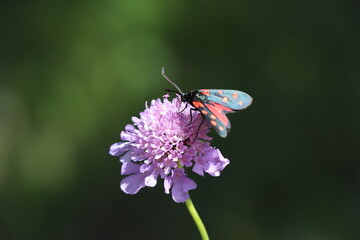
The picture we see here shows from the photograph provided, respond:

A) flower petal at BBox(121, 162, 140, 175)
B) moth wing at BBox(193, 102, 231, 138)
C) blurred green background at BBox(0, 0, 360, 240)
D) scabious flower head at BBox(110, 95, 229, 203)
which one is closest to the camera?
moth wing at BBox(193, 102, 231, 138)

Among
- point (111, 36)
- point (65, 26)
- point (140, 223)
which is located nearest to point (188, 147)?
point (111, 36)

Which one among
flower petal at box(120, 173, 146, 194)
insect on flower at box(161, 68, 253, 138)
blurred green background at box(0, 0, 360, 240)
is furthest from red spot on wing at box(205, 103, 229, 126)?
blurred green background at box(0, 0, 360, 240)

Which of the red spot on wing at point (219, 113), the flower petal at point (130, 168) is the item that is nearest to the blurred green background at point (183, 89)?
the flower petal at point (130, 168)

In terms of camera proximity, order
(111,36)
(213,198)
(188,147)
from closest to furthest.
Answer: (188,147)
(111,36)
(213,198)

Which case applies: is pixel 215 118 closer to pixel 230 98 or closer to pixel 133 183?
pixel 230 98

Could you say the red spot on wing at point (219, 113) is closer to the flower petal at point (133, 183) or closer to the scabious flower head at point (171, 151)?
the scabious flower head at point (171, 151)

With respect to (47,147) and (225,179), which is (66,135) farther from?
(225,179)

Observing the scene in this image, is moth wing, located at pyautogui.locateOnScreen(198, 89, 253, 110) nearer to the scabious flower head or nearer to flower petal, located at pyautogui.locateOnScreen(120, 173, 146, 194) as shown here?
the scabious flower head

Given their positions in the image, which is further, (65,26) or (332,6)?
(332,6)
